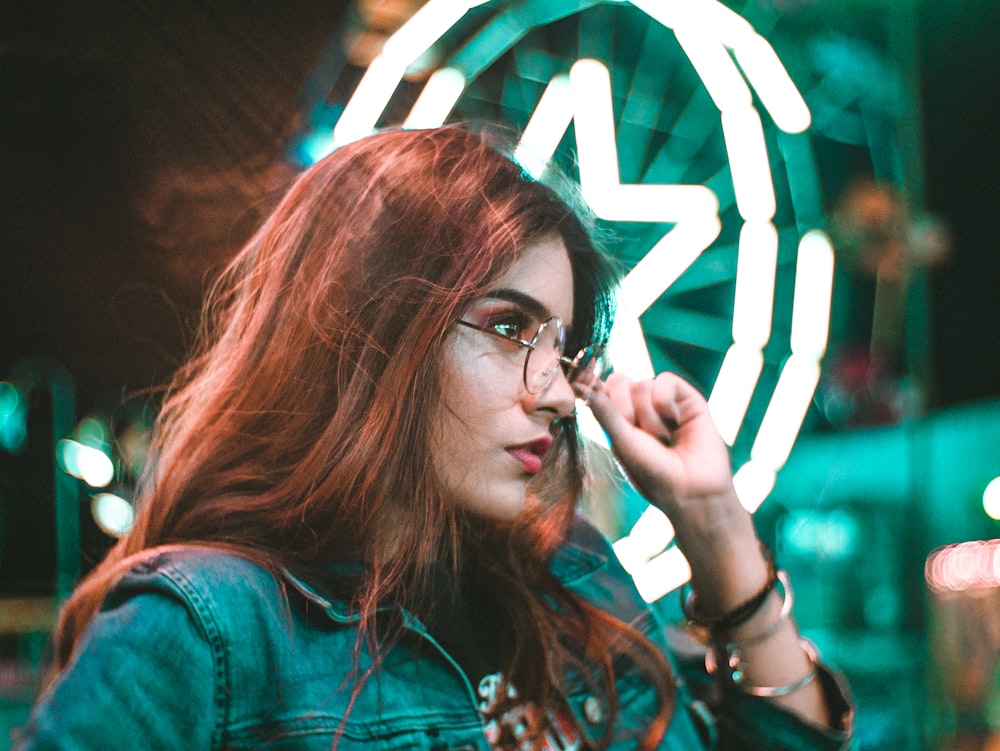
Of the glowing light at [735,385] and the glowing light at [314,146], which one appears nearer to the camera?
the glowing light at [314,146]

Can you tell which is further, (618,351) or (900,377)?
(900,377)

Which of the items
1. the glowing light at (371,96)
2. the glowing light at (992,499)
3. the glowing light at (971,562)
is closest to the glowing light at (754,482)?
the glowing light at (371,96)

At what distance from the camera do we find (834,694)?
1.14 metres

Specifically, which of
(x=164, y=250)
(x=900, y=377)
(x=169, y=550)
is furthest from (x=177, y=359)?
(x=900, y=377)

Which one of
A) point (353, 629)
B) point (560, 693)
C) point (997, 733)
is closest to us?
point (353, 629)

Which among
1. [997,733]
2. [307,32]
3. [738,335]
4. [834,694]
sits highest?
[307,32]

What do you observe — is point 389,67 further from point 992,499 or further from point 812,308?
point 992,499

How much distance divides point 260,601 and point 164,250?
515mm

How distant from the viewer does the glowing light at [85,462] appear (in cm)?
104

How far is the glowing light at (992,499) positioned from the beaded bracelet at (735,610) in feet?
23.3

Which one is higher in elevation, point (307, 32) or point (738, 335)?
point (307, 32)

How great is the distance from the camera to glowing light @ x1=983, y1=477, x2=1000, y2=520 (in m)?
7.07

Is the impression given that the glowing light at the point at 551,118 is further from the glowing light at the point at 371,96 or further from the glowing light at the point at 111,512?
the glowing light at the point at 111,512

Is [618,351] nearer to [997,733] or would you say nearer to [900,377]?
[900,377]
